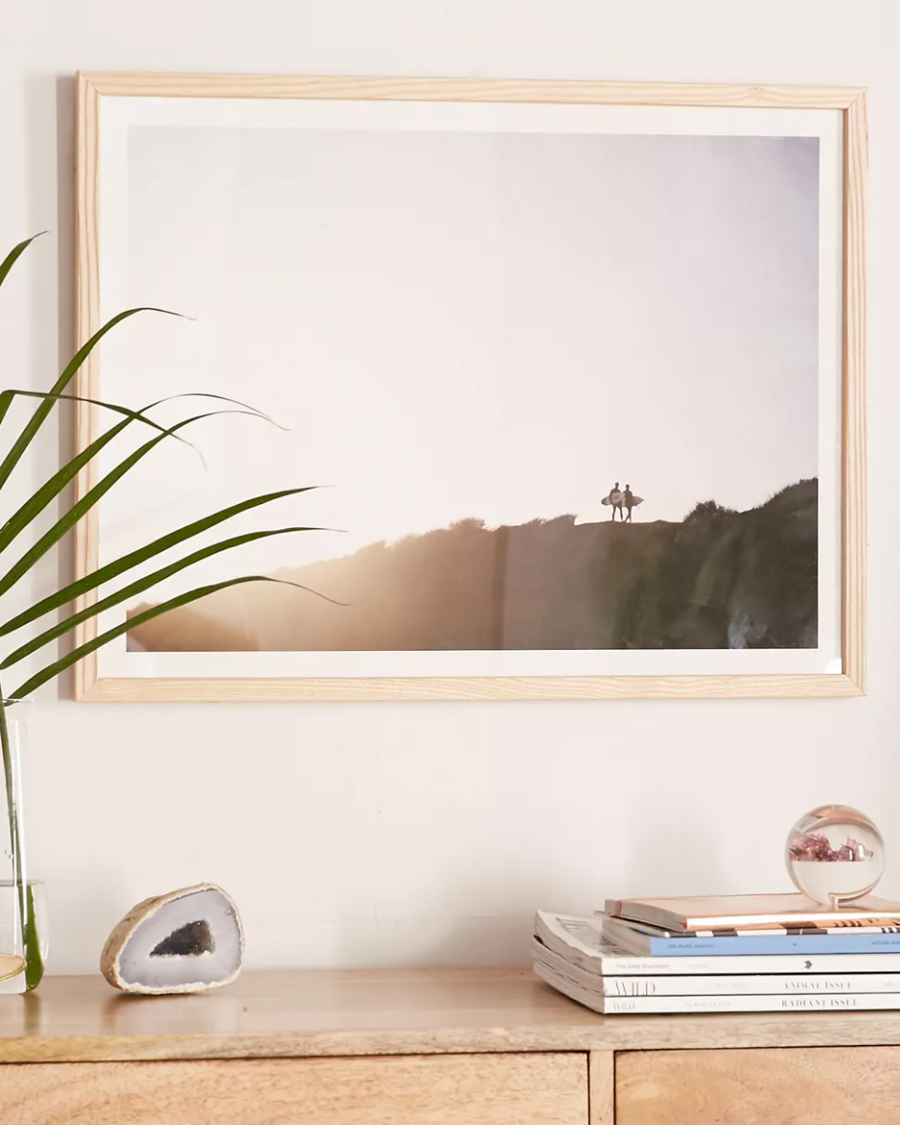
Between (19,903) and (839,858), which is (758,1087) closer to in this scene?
(839,858)

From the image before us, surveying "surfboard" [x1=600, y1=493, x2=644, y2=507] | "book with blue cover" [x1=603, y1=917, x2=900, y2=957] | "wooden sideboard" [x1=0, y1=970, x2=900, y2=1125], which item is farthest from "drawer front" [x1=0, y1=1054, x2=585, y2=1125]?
"surfboard" [x1=600, y1=493, x2=644, y2=507]

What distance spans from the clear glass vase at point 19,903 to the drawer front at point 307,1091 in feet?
0.62

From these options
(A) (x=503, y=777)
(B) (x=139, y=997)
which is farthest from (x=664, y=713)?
(B) (x=139, y=997)

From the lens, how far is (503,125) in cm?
138

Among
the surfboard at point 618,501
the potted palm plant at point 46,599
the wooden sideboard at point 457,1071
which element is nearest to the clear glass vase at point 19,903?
the potted palm plant at point 46,599

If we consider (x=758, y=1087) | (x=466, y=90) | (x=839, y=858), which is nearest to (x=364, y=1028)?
(x=758, y=1087)

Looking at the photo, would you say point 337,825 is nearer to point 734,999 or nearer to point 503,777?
point 503,777

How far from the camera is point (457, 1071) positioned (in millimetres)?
1010

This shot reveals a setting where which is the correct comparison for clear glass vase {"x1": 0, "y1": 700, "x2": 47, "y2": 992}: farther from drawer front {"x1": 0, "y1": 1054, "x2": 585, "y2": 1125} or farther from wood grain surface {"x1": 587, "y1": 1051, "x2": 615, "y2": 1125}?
wood grain surface {"x1": 587, "y1": 1051, "x2": 615, "y2": 1125}

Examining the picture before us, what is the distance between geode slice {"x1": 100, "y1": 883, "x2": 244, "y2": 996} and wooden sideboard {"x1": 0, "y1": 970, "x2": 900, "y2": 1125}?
0.10 meters

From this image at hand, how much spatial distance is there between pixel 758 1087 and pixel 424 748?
512mm

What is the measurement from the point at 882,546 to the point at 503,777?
53 cm

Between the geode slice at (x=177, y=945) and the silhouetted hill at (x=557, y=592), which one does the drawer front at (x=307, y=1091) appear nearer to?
the geode slice at (x=177, y=945)

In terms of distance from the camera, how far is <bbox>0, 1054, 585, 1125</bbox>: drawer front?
985 millimetres
